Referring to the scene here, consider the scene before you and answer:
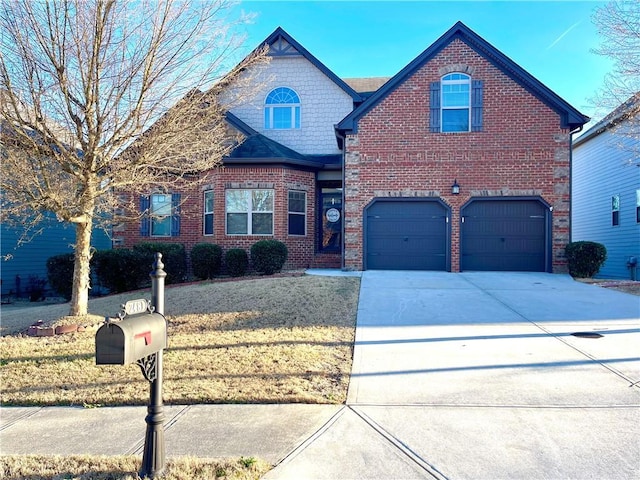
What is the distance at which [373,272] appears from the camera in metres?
13.4

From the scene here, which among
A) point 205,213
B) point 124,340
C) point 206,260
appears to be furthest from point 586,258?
point 124,340

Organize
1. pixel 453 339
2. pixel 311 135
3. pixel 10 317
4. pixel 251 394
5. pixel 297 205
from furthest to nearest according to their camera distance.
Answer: pixel 311 135 < pixel 297 205 < pixel 10 317 < pixel 453 339 < pixel 251 394

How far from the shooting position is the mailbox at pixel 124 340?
270 cm

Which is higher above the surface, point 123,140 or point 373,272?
point 123,140

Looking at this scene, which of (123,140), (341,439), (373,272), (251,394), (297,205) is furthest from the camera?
(297,205)

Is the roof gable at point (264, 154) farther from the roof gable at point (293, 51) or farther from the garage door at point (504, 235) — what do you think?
the garage door at point (504, 235)

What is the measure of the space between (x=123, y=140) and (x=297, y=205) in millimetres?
8325

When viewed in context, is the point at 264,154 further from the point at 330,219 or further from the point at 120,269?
the point at 120,269

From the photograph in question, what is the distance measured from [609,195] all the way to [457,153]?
9.49 metres

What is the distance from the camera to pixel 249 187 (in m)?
14.8

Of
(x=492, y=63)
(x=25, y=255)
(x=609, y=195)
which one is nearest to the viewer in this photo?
(x=492, y=63)

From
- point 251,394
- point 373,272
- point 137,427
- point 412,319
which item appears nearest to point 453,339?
point 412,319

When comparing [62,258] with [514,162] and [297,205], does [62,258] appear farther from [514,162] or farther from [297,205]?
[514,162]

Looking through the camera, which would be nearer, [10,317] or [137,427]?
[137,427]
